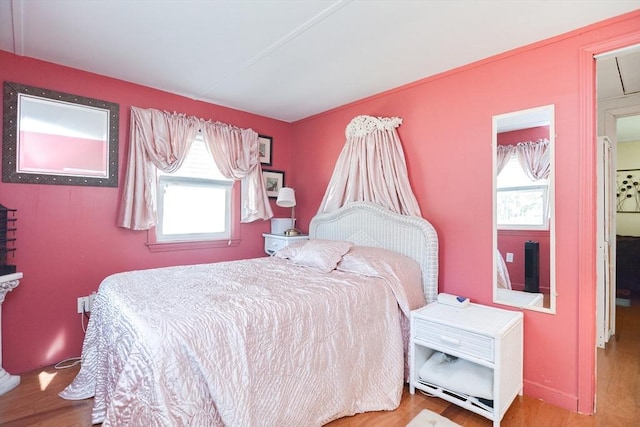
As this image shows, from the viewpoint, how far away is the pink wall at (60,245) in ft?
7.89

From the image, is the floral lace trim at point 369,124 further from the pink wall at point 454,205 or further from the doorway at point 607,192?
the doorway at point 607,192

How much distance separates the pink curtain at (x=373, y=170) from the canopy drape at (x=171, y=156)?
3.22ft

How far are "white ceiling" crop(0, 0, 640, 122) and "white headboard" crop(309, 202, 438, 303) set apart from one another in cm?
124

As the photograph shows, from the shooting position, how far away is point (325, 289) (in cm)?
198

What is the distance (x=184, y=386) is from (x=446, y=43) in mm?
2557

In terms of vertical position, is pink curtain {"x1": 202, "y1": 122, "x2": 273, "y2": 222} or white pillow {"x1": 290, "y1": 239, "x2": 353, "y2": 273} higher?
pink curtain {"x1": 202, "y1": 122, "x2": 273, "y2": 222}

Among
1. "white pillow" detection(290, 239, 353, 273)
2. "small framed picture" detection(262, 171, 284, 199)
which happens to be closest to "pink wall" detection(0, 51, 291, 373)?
"small framed picture" detection(262, 171, 284, 199)

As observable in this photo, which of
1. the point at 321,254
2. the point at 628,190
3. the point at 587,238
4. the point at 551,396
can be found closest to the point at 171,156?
the point at 321,254

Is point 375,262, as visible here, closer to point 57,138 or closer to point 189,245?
point 189,245

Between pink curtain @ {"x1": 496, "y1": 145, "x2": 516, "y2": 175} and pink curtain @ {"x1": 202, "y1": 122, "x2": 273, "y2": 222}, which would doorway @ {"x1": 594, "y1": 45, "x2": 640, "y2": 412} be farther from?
pink curtain @ {"x1": 202, "y1": 122, "x2": 273, "y2": 222}

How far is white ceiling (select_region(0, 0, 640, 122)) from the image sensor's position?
1.81 metres

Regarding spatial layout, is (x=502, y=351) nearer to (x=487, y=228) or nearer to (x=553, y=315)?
(x=553, y=315)

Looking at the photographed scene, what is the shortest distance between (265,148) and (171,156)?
1.20m

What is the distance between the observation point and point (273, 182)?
403 cm
